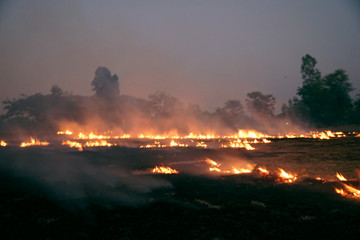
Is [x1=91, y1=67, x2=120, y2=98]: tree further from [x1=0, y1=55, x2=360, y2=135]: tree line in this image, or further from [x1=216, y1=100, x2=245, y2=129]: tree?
[x1=216, y1=100, x2=245, y2=129]: tree

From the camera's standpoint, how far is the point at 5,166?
20.9 metres

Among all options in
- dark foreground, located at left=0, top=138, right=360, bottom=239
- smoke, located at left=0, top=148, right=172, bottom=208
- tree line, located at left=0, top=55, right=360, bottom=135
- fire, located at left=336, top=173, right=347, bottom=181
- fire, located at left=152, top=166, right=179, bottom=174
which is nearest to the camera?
dark foreground, located at left=0, top=138, right=360, bottom=239

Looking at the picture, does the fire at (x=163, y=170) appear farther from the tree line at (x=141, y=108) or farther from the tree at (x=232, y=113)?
the tree at (x=232, y=113)

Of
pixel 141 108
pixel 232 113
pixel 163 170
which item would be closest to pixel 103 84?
pixel 141 108

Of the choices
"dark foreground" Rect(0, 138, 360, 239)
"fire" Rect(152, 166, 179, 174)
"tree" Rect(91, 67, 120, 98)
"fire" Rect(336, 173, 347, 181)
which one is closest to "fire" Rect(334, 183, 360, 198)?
"dark foreground" Rect(0, 138, 360, 239)

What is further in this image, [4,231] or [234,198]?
[234,198]

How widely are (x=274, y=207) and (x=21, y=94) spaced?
313ft

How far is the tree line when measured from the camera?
3278 inches

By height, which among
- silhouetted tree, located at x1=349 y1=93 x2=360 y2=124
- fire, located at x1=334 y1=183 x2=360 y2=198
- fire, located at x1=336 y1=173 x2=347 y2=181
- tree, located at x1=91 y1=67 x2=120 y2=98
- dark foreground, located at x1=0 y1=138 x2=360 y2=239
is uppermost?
tree, located at x1=91 y1=67 x2=120 y2=98

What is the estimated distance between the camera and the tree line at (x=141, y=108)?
83.2m

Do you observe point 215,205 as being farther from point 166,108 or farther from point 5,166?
point 166,108

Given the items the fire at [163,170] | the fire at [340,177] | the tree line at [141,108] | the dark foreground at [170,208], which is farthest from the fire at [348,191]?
the tree line at [141,108]

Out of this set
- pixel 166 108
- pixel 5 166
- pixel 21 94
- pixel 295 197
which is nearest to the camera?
pixel 295 197

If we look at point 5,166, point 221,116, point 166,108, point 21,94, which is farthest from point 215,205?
point 221,116
